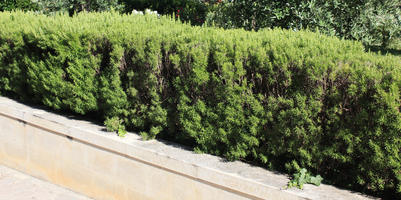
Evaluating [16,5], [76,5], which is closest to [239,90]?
[76,5]

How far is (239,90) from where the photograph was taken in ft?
12.8

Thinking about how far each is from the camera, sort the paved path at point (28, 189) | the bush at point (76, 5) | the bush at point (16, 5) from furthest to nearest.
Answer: the bush at point (76, 5), the bush at point (16, 5), the paved path at point (28, 189)

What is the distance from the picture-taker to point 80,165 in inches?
192

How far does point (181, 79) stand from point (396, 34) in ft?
15.4

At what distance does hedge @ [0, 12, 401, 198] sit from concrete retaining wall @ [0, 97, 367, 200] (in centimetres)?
20

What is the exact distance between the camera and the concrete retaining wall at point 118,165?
12.0 ft

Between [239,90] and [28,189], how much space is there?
278cm

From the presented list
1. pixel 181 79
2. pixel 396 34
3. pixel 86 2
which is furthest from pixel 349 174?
pixel 86 2

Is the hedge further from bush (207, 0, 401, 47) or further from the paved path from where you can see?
bush (207, 0, 401, 47)

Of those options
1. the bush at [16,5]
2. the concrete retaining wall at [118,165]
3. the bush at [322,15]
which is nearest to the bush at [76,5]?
the bush at [16,5]

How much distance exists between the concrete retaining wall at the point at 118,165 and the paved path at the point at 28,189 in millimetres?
79

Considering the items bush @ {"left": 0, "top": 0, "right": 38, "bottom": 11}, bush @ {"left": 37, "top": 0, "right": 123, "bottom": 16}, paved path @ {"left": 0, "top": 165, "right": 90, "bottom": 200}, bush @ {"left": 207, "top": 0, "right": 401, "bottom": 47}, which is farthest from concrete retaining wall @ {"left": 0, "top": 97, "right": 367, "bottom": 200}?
bush @ {"left": 0, "top": 0, "right": 38, "bottom": 11}

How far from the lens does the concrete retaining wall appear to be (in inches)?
144

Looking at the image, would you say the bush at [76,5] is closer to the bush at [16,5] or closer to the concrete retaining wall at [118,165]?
the bush at [16,5]
